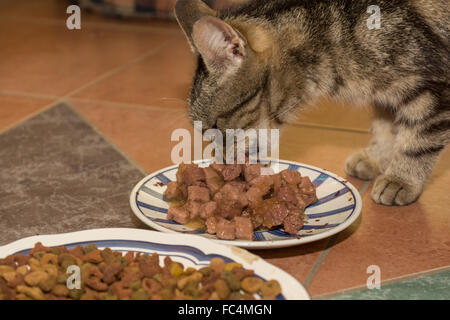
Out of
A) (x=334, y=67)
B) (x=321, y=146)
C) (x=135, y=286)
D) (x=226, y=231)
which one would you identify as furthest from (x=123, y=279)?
(x=321, y=146)

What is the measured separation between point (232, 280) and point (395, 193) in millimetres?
690

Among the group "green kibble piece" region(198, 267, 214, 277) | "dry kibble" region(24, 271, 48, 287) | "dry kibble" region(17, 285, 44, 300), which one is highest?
"green kibble piece" region(198, 267, 214, 277)

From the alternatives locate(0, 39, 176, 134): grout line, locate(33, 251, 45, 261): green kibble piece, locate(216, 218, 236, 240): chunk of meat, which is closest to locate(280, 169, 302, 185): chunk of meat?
locate(216, 218, 236, 240): chunk of meat

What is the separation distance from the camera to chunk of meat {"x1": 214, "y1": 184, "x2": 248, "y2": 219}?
1.34m

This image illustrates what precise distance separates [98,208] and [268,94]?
0.49 m

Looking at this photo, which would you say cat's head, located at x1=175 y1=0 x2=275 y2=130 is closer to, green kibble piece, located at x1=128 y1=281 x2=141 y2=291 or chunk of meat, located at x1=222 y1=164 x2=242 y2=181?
chunk of meat, located at x1=222 y1=164 x2=242 y2=181

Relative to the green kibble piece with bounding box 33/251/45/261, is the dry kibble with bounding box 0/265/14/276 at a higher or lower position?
lower

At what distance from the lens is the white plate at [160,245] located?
112 centimetres

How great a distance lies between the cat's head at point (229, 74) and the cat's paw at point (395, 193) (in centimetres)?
33

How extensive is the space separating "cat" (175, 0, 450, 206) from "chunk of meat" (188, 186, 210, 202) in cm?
18

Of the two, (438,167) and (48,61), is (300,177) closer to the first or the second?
(438,167)

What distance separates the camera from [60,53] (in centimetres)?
291

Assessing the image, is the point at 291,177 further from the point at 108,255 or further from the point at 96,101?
the point at 96,101

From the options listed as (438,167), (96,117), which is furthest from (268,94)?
(96,117)
